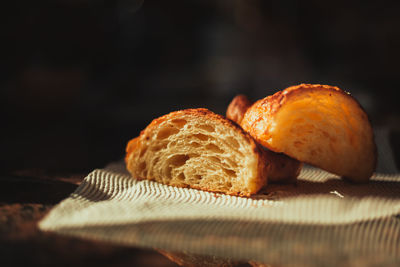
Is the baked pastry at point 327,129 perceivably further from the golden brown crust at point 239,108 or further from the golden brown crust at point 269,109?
the golden brown crust at point 239,108

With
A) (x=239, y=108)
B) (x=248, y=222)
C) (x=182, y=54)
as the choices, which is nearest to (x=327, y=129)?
(x=239, y=108)

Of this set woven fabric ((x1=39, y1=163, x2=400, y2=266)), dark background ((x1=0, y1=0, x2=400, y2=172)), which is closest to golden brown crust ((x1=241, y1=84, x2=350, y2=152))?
woven fabric ((x1=39, y1=163, x2=400, y2=266))

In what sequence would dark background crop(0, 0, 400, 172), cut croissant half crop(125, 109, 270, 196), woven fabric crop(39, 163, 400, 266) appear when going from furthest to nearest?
dark background crop(0, 0, 400, 172)
cut croissant half crop(125, 109, 270, 196)
woven fabric crop(39, 163, 400, 266)

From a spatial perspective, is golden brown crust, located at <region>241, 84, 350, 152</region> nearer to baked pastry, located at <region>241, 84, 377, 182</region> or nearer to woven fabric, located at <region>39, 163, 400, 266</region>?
baked pastry, located at <region>241, 84, 377, 182</region>

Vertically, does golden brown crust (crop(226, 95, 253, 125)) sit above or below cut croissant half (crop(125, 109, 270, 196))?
above

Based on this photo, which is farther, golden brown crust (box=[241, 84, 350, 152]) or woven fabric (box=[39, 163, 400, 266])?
golden brown crust (box=[241, 84, 350, 152])

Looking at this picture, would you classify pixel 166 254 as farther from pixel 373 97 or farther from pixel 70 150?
pixel 373 97

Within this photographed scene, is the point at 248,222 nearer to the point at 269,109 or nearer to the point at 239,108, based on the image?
the point at 269,109
